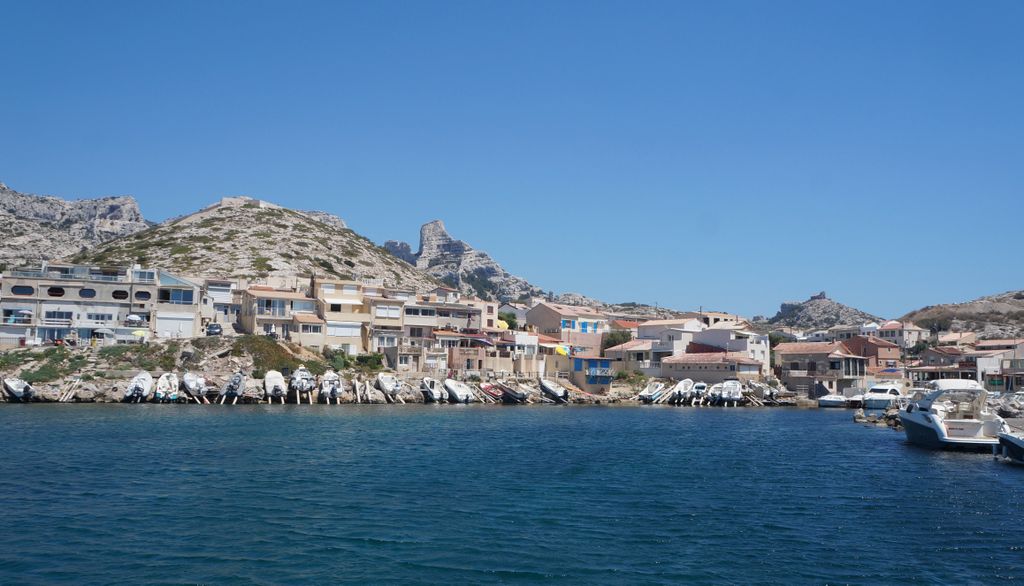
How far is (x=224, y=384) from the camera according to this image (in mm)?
67188

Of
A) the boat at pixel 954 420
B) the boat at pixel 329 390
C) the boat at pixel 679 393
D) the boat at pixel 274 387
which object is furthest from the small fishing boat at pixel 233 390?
the boat at pixel 954 420

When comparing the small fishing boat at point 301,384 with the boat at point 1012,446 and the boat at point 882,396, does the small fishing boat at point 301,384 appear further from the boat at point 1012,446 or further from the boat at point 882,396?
the boat at point 882,396

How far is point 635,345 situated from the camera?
98000 mm

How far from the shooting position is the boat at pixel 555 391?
3164 inches

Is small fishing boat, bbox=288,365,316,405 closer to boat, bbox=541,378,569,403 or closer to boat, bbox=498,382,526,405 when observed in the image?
boat, bbox=498,382,526,405

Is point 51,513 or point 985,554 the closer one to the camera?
point 985,554

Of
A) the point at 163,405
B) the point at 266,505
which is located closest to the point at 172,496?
the point at 266,505

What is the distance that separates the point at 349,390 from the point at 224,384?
10.9 metres

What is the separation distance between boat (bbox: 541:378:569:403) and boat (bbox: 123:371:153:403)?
37.6m

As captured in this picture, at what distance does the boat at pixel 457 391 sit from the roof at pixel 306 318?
15.8 metres

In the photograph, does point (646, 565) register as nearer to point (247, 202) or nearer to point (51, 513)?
point (51, 513)

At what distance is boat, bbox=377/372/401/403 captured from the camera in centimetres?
7244

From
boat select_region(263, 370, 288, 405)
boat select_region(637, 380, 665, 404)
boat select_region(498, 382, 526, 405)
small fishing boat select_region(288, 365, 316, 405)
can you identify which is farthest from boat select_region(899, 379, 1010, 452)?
boat select_region(263, 370, 288, 405)

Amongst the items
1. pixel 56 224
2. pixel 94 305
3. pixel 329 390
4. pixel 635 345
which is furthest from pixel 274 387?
pixel 56 224
